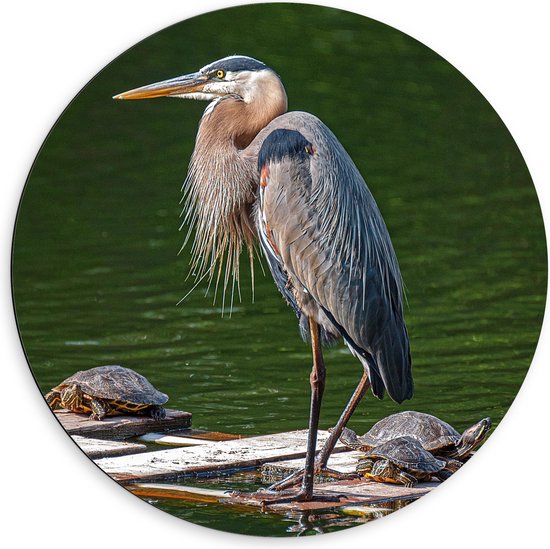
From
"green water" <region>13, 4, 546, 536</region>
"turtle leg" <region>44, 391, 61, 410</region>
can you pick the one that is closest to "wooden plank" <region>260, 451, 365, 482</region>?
"green water" <region>13, 4, 546, 536</region>

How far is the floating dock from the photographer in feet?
10.2

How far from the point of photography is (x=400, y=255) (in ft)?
10.8

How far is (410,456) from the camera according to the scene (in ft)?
10.4

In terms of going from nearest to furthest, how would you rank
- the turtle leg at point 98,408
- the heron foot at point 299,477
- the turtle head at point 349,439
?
the turtle leg at point 98,408
the heron foot at point 299,477
the turtle head at point 349,439

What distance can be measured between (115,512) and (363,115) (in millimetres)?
1387

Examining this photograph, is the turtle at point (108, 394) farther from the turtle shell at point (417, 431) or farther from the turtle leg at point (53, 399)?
the turtle shell at point (417, 431)

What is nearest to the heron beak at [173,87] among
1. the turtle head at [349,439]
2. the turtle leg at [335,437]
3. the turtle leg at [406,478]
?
the turtle leg at [335,437]

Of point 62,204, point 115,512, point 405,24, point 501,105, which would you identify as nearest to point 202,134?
point 62,204

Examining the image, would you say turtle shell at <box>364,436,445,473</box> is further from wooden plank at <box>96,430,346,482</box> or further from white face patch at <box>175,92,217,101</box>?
white face patch at <box>175,92,217,101</box>

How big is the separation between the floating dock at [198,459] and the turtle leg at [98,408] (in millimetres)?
24

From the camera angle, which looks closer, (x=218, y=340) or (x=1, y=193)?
(x=1, y=193)

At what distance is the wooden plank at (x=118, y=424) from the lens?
10.2 ft

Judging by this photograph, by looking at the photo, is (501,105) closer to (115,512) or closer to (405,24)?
(405,24)

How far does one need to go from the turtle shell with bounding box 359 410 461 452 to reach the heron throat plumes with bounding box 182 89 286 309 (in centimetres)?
68
